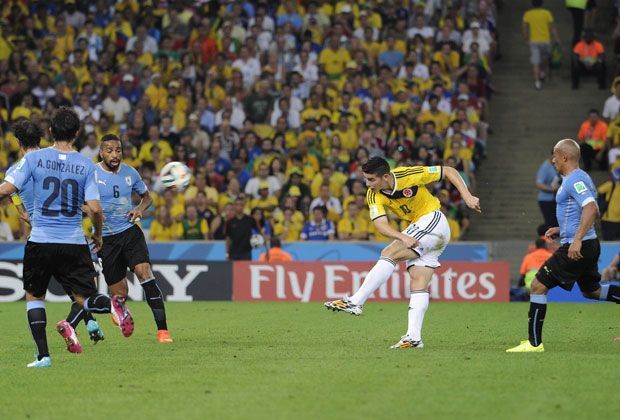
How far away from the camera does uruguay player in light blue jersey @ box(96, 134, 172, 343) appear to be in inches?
567

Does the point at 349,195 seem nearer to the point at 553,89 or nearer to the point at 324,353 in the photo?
the point at 553,89

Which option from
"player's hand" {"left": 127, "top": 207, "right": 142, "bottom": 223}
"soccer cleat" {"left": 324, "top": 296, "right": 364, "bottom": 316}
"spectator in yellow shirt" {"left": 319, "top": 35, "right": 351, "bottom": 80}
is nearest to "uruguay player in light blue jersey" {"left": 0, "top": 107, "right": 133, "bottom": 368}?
"player's hand" {"left": 127, "top": 207, "right": 142, "bottom": 223}

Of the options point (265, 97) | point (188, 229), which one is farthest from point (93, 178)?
point (265, 97)

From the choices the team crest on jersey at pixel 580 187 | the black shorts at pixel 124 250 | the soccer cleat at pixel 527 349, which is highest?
the team crest on jersey at pixel 580 187

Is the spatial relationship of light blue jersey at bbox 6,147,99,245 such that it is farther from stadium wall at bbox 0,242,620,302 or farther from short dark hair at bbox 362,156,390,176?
stadium wall at bbox 0,242,620,302

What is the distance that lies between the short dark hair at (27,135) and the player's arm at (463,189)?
14.4ft

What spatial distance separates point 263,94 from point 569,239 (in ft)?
55.2

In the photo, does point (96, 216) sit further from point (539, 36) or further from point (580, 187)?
point (539, 36)

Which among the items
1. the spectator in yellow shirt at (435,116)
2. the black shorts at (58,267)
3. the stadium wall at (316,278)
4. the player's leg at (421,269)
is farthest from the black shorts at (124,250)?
the spectator in yellow shirt at (435,116)

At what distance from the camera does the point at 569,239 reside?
12.6m

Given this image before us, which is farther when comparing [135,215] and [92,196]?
[135,215]

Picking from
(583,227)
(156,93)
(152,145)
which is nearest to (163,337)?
(583,227)

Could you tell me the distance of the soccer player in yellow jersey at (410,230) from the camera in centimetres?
1301

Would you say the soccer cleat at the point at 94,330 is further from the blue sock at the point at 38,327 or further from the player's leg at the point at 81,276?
the blue sock at the point at 38,327
